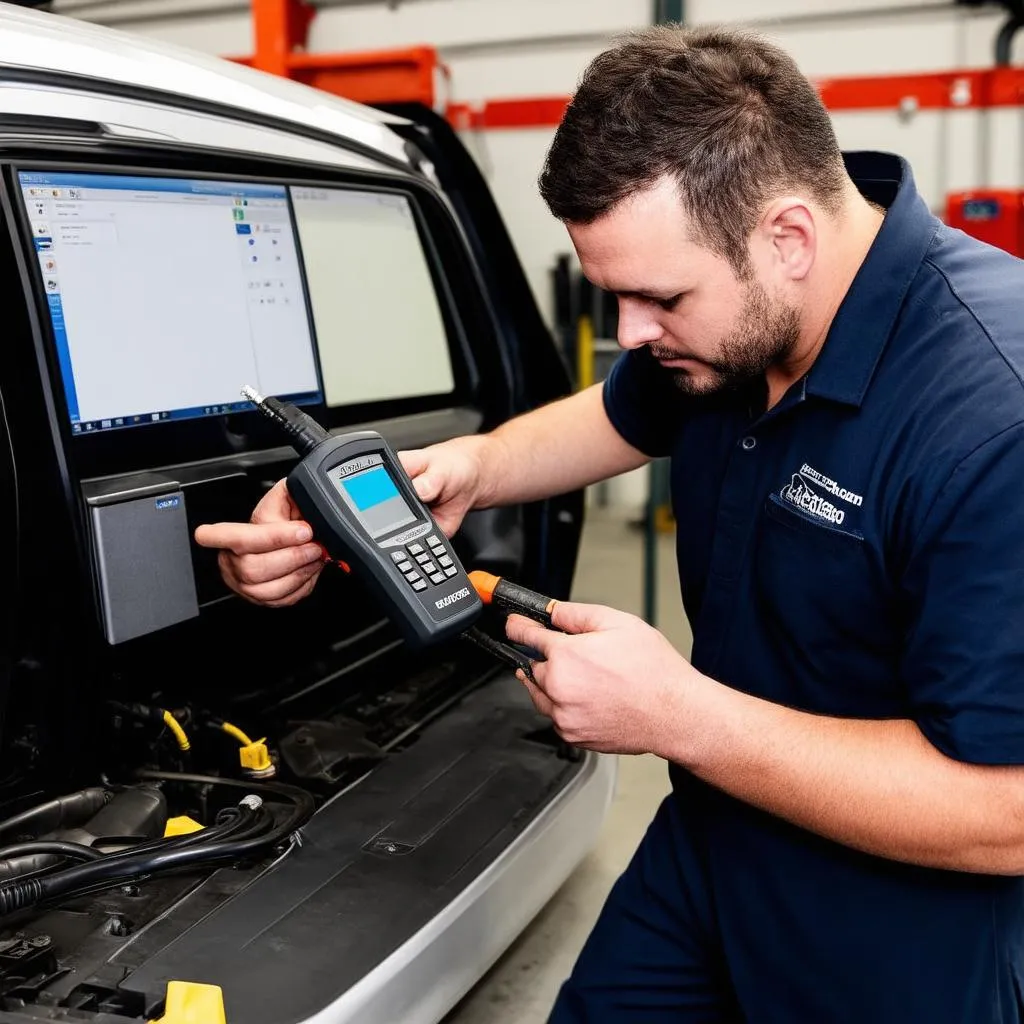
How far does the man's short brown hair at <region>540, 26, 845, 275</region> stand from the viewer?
1139 millimetres

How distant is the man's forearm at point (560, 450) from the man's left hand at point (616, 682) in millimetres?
513

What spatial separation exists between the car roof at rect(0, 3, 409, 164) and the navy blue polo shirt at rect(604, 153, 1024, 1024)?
0.81m

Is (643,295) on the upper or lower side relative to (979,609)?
upper

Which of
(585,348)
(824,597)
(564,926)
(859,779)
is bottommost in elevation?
(564,926)

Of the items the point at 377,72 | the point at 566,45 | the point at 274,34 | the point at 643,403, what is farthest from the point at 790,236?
the point at 274,34

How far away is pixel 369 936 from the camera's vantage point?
129 cm

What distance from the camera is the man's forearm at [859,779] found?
42.6 inches

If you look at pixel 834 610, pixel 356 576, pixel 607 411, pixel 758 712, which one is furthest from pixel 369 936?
pixel 607 411

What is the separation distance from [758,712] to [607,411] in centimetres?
64

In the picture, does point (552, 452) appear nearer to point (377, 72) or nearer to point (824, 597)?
point (824, 597)

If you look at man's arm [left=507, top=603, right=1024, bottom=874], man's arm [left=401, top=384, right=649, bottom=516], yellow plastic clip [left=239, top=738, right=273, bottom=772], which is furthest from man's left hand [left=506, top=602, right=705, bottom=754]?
yellow plastic clip [left=239, top=738, right=273, bottom=772]

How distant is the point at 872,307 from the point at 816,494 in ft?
0.70

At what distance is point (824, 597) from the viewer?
1243 mm

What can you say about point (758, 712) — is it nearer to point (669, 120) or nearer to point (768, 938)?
point (768, 938)
